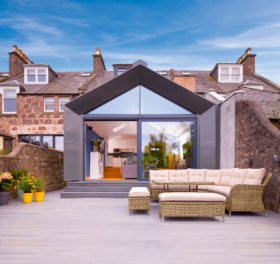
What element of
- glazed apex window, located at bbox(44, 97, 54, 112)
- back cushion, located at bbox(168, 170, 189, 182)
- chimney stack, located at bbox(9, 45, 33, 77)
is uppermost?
chimney stack, located at bbox(9, 45, 33, 77)

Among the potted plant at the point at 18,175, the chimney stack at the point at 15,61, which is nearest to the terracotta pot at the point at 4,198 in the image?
the potted plant at the point at 18,175

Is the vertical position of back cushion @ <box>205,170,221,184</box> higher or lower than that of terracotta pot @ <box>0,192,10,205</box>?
higher

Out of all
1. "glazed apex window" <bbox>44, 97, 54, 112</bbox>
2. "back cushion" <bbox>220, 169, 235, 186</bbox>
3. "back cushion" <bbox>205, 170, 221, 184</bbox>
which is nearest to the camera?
"back cushion" <bbox>220, 169, 235, 186</bbox>

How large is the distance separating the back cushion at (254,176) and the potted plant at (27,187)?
226 inches

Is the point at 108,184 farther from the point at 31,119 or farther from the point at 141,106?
the point at 31,119

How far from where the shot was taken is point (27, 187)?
6734 millimetres

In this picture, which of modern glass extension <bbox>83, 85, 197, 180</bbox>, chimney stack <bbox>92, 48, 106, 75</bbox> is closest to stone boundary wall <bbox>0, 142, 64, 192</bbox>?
modern glass extension <bbox>83, 85, 197, 180</bbox>

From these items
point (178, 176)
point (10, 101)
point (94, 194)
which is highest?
point (10, 101)

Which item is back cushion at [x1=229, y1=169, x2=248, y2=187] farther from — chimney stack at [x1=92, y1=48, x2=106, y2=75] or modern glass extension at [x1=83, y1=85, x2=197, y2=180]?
chimney stack at [x1=92, y1=48, x2=106, y2=75]

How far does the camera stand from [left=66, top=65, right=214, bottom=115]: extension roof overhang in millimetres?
8148

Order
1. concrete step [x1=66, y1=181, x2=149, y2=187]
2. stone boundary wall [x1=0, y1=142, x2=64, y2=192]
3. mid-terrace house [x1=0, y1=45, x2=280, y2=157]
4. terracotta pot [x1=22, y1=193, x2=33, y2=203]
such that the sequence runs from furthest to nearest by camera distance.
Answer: mid-terrace house [x1=0, y1=45, x2=280, y2=157] → concrete step [x1=66, y1=181, x2=149, y2=187] → stone boundary wall [x1=0, y1=142, x2=64, y2=192] → terracotta pot [x1=22, y1=193, x2=33, y2=203]

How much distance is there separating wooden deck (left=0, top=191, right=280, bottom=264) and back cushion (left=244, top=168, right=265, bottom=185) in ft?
2.41

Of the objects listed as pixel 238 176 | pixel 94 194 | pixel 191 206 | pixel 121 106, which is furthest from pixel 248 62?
pixel 191 206

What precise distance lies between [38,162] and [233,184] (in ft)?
22.0
